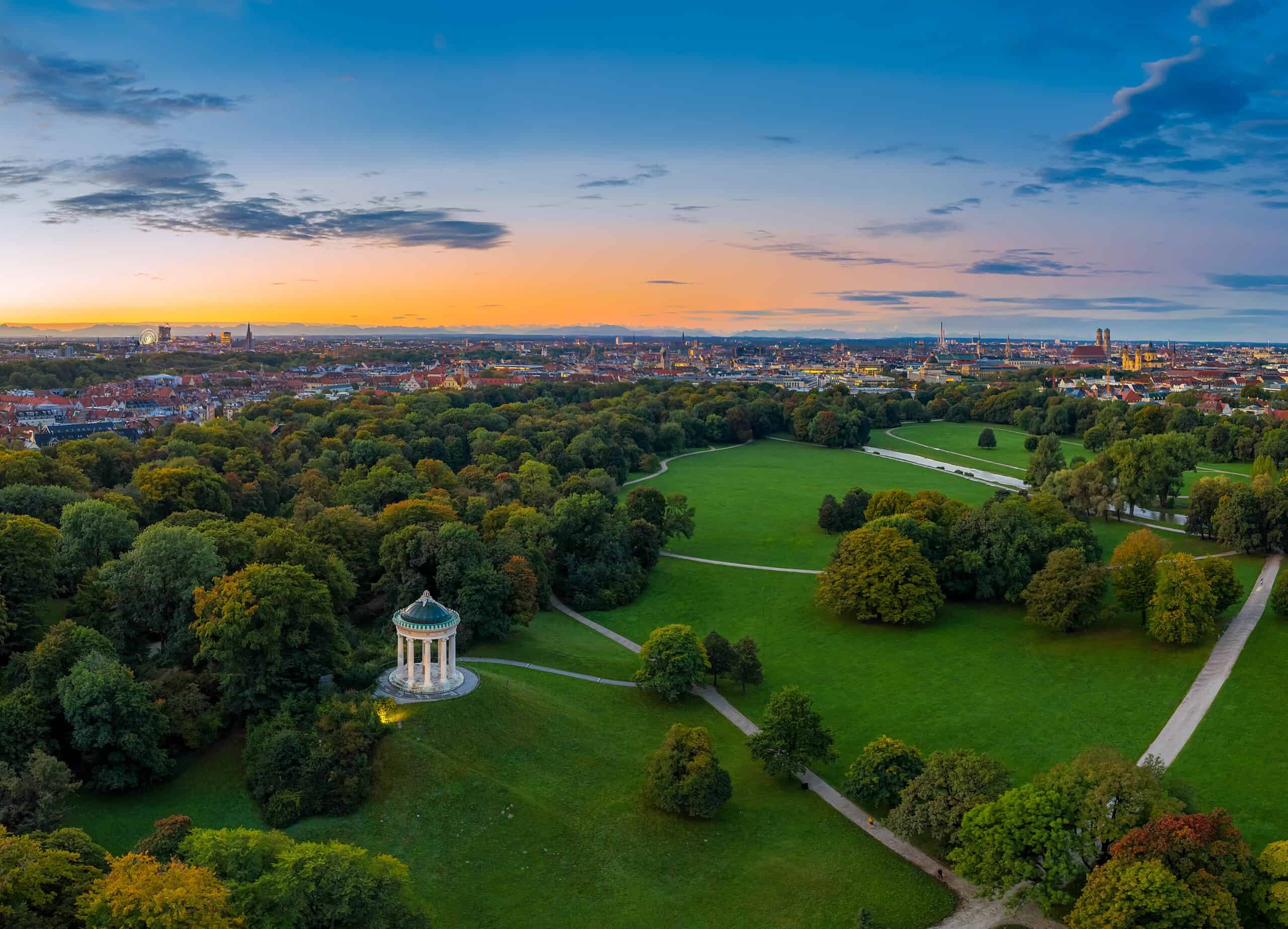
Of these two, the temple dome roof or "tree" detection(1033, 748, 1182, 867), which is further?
the temple dome roof

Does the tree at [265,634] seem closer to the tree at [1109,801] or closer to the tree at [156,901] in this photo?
the tree at [156,901]

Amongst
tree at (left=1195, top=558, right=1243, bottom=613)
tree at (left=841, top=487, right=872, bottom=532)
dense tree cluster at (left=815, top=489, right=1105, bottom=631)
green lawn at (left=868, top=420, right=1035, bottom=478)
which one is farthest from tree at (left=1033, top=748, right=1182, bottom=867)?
green lawn at (left=868, top=420, right=1035, bottom=478)

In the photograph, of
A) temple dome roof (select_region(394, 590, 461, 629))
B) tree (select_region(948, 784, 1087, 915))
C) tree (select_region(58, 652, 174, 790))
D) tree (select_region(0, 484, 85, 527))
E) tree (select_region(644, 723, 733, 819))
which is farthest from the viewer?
tree (select_region(0, 484, 85, 527))

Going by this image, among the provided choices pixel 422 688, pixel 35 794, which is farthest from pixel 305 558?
pixel 35 794

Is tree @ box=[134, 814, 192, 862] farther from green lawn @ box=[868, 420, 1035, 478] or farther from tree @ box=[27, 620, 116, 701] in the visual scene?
green lawn @ box=[868, 420, 1035, 478]

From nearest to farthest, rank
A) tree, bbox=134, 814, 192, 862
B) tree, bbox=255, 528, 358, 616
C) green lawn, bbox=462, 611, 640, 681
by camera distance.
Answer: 1. tree, bbox=134, 814, 192, 862
2. tree, bbox=255, 528, 358, 616
3. green lawn, bbox=462, 611, 640, 681
